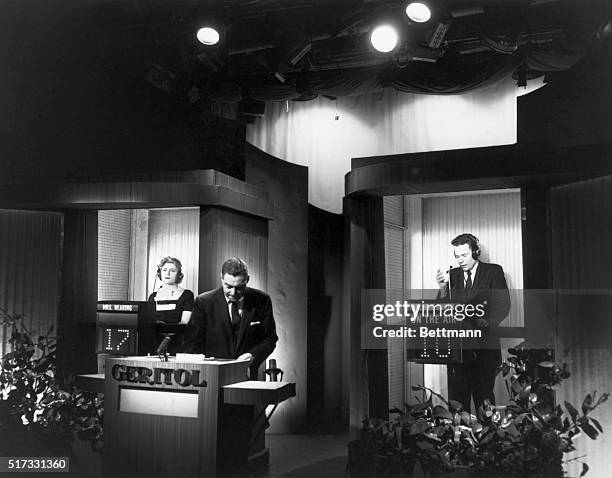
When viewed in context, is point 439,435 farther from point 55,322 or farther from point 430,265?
point 55,322

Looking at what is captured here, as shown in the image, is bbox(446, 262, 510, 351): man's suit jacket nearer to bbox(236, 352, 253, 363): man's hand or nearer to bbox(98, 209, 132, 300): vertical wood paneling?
bbox(236, 352, 253, 363): man's hand

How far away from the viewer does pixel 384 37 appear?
4340mm

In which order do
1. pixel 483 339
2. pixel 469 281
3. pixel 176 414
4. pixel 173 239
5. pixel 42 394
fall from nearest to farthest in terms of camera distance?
1. pixel 176 414
2. pixel 483 339
3. pixel 469 281
4. pixel 42 394
5. pixel 173 239

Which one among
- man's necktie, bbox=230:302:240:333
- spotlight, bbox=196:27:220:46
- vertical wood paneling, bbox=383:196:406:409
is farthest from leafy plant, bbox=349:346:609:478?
spotlight, bbox=196:27:220:46

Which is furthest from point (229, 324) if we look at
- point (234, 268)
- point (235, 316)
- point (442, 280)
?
point (442, 280)

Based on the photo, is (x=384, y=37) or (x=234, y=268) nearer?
(x=234, y=268)

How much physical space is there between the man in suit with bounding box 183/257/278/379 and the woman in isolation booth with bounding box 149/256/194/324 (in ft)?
1.34

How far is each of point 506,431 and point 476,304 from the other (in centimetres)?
74

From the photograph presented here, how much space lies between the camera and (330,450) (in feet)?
15.6

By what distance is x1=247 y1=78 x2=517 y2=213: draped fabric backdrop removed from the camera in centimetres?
523

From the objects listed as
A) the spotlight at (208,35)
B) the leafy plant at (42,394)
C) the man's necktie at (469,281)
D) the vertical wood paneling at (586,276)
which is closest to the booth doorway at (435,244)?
the man's necktie at (469,281)

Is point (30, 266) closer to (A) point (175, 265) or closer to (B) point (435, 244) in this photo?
(A) point (175, 265)

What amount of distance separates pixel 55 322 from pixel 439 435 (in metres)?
2.84

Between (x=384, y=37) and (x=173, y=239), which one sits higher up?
(x=384, y=37)
